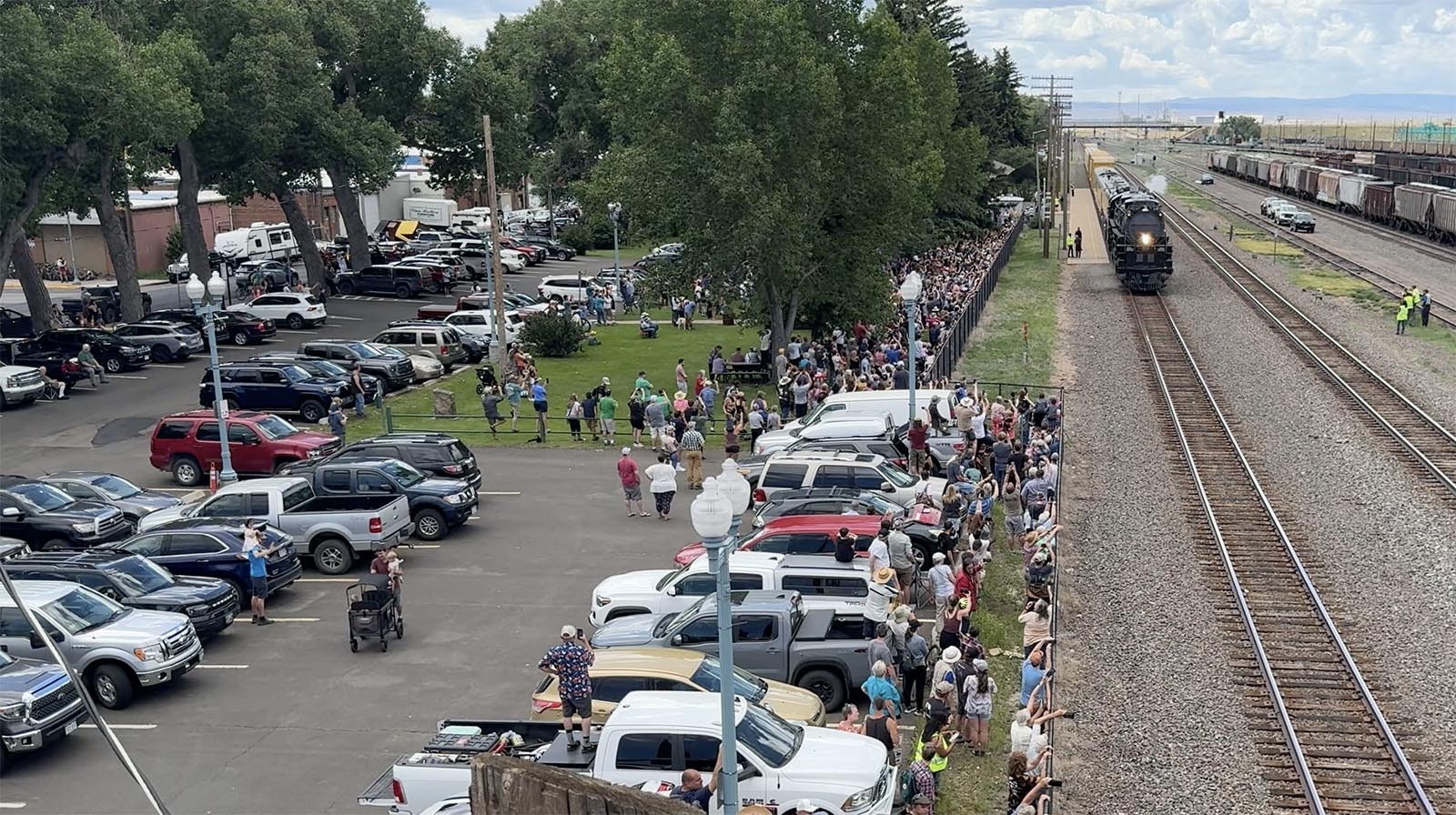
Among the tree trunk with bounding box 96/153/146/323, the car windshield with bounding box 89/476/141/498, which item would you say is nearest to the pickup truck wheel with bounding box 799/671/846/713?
the car windshield with bounding box 89/476/141/498

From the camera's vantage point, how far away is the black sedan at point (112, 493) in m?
25.2

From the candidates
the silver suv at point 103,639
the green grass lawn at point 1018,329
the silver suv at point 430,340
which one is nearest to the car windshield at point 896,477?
the silver suv at point 103,639

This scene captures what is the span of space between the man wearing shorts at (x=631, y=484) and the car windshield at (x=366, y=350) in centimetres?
1543

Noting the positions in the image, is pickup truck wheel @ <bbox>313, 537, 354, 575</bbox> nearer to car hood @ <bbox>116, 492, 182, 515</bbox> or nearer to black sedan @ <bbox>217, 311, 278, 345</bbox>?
car hood @ <bbox>116, 492, 182, 515</bbox>

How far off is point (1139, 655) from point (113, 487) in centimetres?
1905

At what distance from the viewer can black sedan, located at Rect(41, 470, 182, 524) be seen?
25.2 meters

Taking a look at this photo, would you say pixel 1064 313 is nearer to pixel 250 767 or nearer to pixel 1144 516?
pixel 1144 516

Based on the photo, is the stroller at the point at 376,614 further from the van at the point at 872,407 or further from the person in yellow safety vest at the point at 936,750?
the van at the point at 872,407

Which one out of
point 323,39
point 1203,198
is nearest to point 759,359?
point 323,39

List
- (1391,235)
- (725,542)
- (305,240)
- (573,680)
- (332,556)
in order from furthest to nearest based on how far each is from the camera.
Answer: (1391,235), (305,240), (332,556), (573,680), (725,542)

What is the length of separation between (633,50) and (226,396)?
46.2 ft

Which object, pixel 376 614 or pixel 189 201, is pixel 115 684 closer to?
pixel 376 614

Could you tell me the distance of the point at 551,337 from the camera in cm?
4431

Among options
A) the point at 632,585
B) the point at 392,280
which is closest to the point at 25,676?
the point at 632,585
